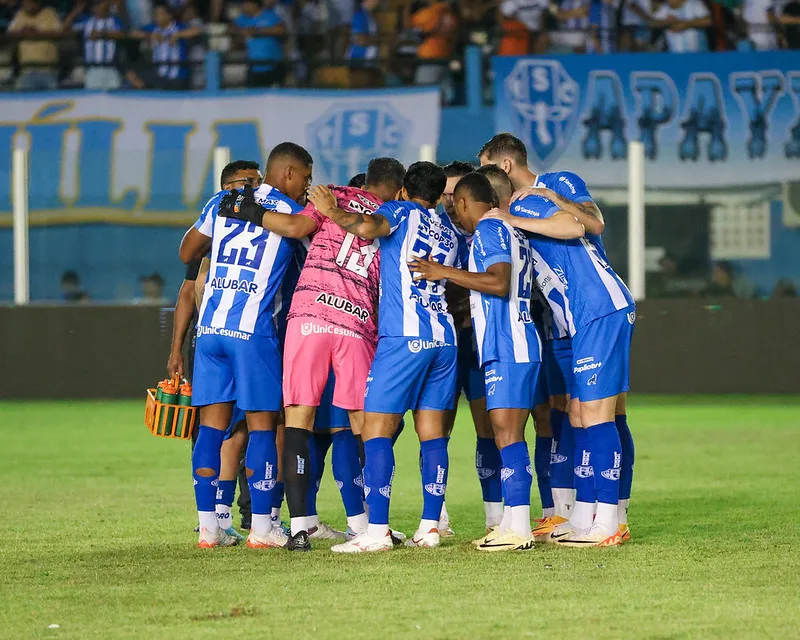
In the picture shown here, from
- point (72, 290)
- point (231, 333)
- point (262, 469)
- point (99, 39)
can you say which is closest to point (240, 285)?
point (231, 333)

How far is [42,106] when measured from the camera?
16.7 m

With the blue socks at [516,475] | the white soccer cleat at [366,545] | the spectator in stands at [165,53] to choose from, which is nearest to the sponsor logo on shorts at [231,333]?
the white soccer cleat at [366,545]

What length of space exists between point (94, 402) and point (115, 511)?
766cm

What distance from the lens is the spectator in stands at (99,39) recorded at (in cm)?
1773

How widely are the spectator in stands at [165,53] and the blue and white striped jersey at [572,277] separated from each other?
460 inches

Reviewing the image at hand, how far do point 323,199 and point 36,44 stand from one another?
13294 millimetres

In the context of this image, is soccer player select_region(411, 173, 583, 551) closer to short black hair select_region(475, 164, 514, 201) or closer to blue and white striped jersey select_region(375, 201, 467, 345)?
blue and white striped jersey select_region(375, 201, 467, 345)

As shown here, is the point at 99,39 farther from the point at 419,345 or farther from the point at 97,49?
the point at 419,345

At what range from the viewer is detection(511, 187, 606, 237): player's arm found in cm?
646

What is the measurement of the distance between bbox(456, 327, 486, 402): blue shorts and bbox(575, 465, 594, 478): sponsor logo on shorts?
0.65 metres

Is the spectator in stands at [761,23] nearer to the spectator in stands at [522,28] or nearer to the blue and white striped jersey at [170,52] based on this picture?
the spectator in stands at [522,28]

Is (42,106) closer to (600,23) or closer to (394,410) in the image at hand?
(600,23)

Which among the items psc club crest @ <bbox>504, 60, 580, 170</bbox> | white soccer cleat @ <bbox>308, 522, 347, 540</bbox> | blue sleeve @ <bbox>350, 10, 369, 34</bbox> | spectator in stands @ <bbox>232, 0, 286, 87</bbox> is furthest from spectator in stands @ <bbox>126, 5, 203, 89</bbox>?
white soccer cleat @ <bbox>308, 522, 347, 540</bbox>

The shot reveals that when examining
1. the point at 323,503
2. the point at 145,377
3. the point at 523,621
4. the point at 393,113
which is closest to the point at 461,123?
the point at 393,113
